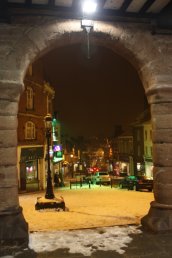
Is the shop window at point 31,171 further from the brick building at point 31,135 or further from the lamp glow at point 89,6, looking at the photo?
the lamp glow at point 89,6

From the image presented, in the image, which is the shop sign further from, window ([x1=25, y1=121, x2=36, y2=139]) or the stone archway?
the stone archway

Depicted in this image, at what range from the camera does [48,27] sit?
269 inches

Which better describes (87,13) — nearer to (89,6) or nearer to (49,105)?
(89,6)

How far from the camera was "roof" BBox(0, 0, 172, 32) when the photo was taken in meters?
6.63

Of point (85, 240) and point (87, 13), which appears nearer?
point (85, 240)

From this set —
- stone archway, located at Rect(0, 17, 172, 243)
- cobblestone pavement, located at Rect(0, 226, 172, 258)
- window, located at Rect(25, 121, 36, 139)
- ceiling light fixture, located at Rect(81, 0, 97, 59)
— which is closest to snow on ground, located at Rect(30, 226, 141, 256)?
cobblestone pavement, located at Rect(0, 226, 172, 258)

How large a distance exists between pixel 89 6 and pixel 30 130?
2337cm

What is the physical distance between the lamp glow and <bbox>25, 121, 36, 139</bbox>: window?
Answer: 22460 millimetres

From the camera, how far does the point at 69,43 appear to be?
746 centimetres

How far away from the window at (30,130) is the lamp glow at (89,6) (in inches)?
884

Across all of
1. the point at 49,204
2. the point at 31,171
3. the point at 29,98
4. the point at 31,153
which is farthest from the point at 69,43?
the point at 31,171

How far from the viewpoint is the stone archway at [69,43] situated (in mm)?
6355

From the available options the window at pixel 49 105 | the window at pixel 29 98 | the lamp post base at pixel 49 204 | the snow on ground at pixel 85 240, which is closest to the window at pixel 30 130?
the window at pixel 29 98

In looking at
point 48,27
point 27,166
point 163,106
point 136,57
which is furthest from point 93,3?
point 27,166
